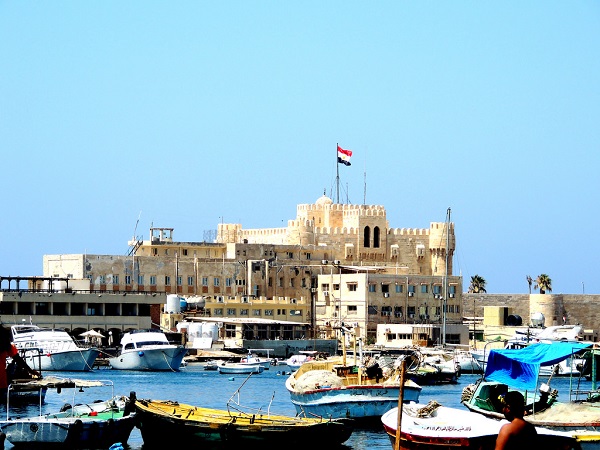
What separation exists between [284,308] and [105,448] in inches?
2528

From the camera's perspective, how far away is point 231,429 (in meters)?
29.2

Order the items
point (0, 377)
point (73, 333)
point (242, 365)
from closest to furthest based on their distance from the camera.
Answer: point (0, 377)
point (242, 365)
point (73, 333)

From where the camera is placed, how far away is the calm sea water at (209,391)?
36.0 meters

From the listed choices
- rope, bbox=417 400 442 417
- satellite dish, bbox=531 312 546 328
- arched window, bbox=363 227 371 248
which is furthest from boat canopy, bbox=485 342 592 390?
arched window, bbox=363 227 371 248

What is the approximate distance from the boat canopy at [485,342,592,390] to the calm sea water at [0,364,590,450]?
10.4 ft

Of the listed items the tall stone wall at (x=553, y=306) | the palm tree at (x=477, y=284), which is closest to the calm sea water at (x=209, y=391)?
the tall stone wall at (x=553, y=306)

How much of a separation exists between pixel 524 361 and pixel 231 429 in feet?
24.3

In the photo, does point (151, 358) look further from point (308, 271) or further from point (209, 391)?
point (308, 271)

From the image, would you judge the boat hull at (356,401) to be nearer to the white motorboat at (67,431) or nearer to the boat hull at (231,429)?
the boat hull at (231,429)

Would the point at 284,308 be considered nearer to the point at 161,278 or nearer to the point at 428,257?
the point at 161,278

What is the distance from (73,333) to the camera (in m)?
82.1

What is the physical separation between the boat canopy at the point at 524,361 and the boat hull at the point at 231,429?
4435 millimetres

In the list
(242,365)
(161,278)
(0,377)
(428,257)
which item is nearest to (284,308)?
(161,278)

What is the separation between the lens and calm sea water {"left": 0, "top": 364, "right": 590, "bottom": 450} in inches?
1417
